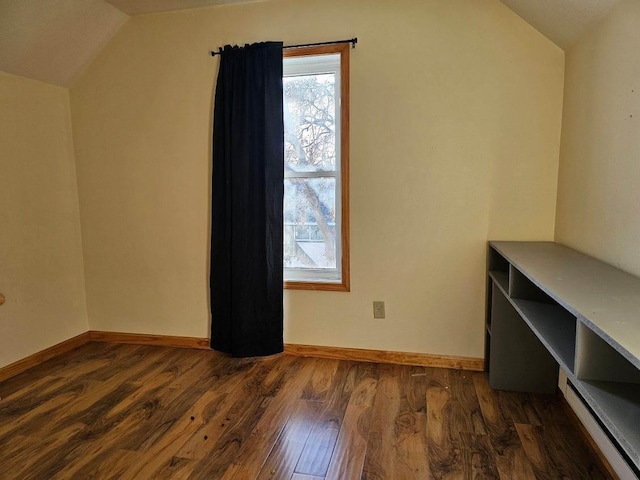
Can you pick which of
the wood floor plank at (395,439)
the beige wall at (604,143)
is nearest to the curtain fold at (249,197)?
the wood floor plank at (395,439)

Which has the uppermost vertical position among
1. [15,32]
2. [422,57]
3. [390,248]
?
[15,32]

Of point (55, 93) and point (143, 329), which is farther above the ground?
point (55, 93)

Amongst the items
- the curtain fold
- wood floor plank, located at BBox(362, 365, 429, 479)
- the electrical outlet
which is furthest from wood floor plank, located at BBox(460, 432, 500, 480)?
the curtain fold

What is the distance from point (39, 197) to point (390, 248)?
8.33 ft

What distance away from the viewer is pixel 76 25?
268 centimetres

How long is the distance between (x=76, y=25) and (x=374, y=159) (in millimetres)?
2214

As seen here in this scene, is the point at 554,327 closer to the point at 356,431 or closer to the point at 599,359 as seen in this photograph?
the point at 599,359

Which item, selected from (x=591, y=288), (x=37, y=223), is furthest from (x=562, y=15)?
(x=37, y=223)

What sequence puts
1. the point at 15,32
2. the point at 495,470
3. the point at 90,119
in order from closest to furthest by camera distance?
the point at 495,470
the point at 15,32
the point at 90,119

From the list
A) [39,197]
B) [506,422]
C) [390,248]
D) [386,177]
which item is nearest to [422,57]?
[386,177]

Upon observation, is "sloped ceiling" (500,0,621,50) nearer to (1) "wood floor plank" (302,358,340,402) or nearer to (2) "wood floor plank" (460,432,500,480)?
(2) "wood floor plank" (460,432,500,480)

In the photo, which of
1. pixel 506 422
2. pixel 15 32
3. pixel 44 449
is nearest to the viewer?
pixel 44 449

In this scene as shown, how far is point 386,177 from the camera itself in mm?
2625

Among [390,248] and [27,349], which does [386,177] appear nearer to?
[390,248]
